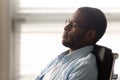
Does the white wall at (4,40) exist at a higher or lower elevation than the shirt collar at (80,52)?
lower

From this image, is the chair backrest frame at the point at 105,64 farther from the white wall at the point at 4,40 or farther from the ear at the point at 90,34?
the white wall at the point at 4,40

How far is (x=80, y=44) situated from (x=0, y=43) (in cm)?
107

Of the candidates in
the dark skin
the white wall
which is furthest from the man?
the white wall

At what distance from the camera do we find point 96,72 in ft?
4.98

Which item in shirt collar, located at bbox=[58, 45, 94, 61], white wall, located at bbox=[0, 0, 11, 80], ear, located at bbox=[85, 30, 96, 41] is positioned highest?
ear, located at bbox=[85, 30, 96, 41]

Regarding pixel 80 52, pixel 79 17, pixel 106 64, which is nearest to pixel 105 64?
pixel 106 64

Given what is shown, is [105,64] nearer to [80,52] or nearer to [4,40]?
[80,52]

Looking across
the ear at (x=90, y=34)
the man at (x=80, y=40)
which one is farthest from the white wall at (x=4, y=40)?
the ear at (x=90, y=34)

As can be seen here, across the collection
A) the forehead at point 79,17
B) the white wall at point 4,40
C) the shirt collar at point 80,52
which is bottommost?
the white wall at point 4,40

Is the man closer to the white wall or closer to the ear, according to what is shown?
the ear

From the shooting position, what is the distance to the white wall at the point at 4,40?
2.43 meters

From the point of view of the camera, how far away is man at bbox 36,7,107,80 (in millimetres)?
1536

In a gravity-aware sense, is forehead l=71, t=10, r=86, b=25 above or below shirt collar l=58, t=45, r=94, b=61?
above

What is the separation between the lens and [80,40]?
64.3 inches
